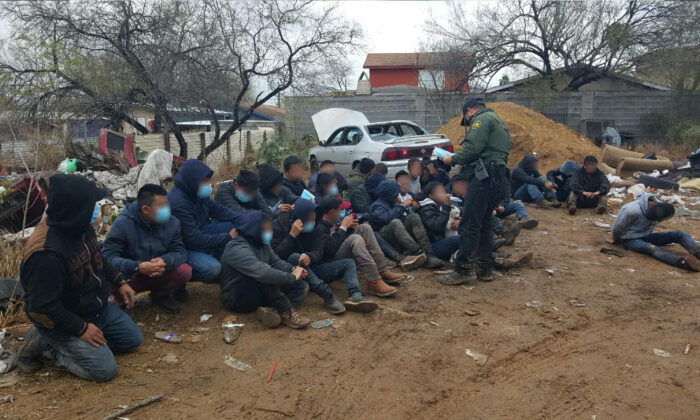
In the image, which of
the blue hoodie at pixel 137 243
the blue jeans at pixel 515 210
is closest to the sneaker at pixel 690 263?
the blue jeans at pixel 515 210

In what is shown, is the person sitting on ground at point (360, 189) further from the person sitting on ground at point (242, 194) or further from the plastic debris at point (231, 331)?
the plastic debris at point (231, 331)

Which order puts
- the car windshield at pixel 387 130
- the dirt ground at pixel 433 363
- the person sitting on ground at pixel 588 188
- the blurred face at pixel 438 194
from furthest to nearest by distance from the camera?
the car windshield at pixel 387 130
the person sitting on ground at pixel 588 188
the blurred face at pixel 438 194
the dirt ground at pixel 433 363

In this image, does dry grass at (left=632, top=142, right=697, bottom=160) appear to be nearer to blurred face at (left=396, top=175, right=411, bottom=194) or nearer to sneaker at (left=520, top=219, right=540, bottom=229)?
sneaker at (left=520, top=219, right=540, bottom=229)

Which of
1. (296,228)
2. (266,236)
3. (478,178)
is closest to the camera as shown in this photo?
(266,236)

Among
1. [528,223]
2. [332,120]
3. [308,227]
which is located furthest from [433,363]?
[332,120]

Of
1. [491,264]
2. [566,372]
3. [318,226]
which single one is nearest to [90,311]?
[318,226]

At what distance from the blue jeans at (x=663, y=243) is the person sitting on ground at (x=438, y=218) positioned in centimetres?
256

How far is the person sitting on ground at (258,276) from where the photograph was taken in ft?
14.3

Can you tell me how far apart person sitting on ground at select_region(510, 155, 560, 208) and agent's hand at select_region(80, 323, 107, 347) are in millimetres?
7741

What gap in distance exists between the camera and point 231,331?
4281 mm

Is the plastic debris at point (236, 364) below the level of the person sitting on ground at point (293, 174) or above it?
below

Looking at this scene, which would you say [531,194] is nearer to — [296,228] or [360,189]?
[360,189]

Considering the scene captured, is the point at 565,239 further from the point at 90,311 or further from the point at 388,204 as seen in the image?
the point at 90,311

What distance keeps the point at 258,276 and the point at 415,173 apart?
13.0 ft
